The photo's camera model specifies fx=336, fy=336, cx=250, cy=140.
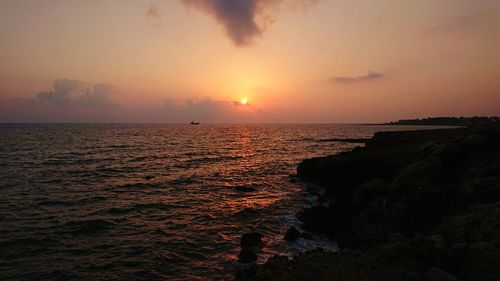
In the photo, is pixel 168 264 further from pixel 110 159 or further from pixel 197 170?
pixel 110 159

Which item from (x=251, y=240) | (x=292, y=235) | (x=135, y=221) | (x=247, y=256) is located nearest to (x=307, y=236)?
(x=292, y=235)

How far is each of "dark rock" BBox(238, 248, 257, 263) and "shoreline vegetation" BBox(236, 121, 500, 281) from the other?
1.79 m

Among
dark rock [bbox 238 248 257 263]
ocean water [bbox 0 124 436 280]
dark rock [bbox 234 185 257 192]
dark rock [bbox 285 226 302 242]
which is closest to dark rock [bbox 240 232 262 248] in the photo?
ocean water [bbox 0 124 436 280]

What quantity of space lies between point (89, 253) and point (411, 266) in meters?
13.5

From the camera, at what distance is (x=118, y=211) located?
22406mm

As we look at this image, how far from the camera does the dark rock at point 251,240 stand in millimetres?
16594

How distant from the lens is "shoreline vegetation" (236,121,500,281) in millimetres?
9457

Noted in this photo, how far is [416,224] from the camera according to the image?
15.0m

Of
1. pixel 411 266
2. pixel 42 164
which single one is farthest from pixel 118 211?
pixel 42 164

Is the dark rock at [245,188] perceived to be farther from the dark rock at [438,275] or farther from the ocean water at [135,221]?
the dark rock at [438,275]

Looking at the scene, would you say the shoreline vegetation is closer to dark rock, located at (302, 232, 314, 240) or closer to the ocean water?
dark rock, located at (302, 232, 314, 240)

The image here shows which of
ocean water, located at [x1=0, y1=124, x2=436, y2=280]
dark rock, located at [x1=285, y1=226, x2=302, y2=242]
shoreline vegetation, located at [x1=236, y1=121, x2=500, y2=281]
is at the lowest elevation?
ocean water, located at [x1=0, y1=124, x2=436, y2=280]

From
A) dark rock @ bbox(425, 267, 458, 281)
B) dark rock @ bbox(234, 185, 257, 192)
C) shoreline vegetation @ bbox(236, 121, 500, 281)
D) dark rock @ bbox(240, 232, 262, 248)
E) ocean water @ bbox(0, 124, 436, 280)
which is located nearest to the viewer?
dark rock @ bbox(425, 267, 458, 281)

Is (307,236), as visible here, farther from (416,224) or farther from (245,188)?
(245,188)
